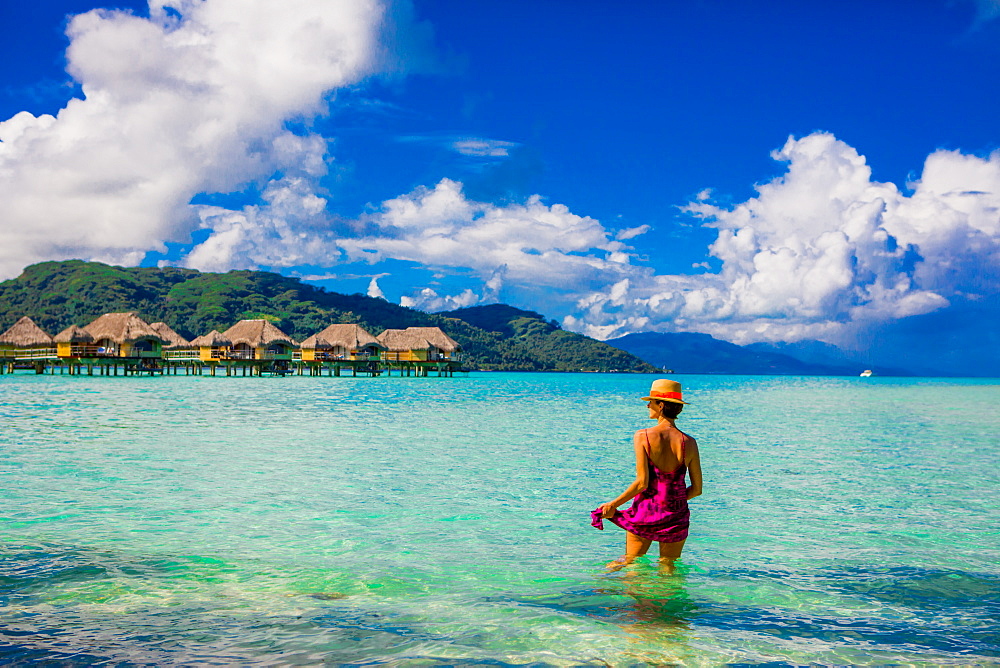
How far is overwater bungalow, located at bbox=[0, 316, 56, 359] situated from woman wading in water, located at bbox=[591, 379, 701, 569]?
3020 inches

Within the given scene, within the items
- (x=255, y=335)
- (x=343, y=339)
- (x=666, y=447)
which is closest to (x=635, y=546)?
(x=666, y=447)

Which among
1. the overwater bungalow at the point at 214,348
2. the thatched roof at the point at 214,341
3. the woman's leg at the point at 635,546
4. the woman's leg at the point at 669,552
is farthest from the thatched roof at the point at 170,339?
the woman's leg at the point at 669,552

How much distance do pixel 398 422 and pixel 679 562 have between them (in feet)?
60.1

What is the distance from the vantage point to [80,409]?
27.3m

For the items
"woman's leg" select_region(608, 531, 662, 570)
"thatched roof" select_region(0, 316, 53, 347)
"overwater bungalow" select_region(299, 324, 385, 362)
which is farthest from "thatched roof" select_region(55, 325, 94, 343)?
"woman's leg" select_region(608, 531, 662, 570)

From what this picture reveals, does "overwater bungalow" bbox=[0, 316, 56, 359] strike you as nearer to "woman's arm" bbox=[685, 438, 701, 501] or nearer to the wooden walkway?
the wooden walkway

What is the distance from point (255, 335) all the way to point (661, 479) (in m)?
74.6

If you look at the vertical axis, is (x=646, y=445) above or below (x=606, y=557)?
above

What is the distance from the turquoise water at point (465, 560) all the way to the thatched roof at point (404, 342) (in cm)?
6553

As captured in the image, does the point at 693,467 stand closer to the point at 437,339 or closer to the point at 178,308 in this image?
the point at 437,339

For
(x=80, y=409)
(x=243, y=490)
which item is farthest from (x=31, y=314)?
(x=243, y=490)

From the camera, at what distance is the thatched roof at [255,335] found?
74.4 meters

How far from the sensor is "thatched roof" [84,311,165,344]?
67000mm

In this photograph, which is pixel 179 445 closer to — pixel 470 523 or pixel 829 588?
pixel 470 523
